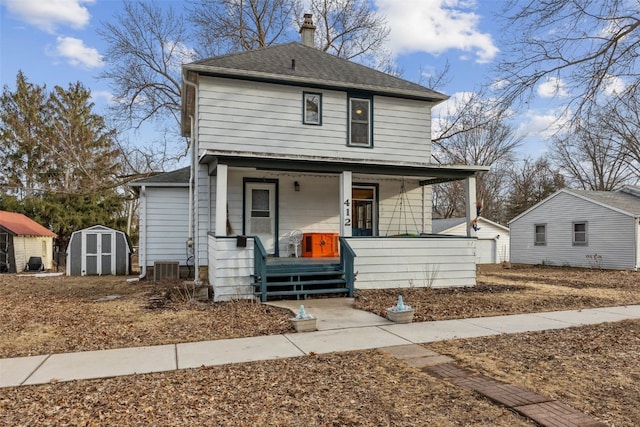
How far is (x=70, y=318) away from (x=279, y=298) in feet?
12.4

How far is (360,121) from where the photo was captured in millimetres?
11820

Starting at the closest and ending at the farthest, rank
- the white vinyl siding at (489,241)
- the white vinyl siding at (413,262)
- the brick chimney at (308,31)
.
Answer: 1. the white vinyl siding at (413,262)
2. the brick chimney at (308,31)
3. the white vinyl siding at (489,241)

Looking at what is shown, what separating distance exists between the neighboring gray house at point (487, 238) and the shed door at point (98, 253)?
58.0ft

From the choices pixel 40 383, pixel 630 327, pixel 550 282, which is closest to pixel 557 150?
pixel 550 282

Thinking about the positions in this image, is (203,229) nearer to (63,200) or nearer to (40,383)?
(40,383)

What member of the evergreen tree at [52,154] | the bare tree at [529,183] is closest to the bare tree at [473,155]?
the bare tree at [529,183]

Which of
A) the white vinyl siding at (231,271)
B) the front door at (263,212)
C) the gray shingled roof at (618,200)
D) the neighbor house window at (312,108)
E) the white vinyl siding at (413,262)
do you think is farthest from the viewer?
the gray shingled roof at (618,200)

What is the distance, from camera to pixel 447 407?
3562mm

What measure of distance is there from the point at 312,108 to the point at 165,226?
544 centimetres

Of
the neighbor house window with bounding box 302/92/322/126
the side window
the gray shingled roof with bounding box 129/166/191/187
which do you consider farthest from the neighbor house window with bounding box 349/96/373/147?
the side window

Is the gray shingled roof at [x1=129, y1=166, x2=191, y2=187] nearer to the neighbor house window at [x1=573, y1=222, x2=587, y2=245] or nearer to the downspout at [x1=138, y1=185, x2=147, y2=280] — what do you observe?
the downspout at [x1=138, y1=185, x2=147, y2=280]

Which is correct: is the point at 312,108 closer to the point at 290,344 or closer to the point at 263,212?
the point at 263,212

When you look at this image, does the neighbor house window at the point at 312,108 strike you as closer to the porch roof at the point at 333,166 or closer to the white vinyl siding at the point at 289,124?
the white vinyl siding at the point at 289,124

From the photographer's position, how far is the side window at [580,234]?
66.5 feet
